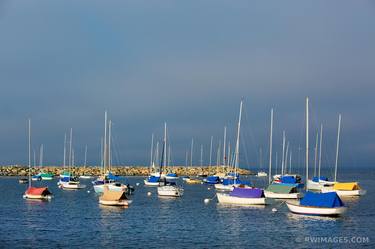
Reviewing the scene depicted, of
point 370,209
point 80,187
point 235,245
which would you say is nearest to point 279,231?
point 235,245

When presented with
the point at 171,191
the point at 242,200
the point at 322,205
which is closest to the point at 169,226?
the point at 322,205

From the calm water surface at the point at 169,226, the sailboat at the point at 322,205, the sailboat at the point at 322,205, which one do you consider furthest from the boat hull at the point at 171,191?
the sailboat at the point at 322,205

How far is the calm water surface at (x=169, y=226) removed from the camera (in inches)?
1453

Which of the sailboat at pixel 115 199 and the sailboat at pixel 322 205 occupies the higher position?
the sailboat at pixel 322 205

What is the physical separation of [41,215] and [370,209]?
3610 centimetres

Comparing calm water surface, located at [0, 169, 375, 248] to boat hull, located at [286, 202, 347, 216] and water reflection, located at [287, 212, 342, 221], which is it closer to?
water reflection, located at [287, 212, 342, 221]

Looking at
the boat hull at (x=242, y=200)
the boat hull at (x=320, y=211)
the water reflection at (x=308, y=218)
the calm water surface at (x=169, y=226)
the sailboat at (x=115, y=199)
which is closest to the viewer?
the calm water surface at (x=169, y=226)

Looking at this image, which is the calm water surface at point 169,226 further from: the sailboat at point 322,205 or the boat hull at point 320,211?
the sailboat at point 322,205

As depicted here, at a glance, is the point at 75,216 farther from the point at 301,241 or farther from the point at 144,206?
the point at 301,241

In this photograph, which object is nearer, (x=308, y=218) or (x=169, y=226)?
(x=169, y=226)

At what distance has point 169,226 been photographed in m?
45.3

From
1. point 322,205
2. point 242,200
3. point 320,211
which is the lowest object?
point 242,200

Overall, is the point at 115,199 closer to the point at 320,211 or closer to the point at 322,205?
the point at 320,211

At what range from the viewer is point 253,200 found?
6041cm
